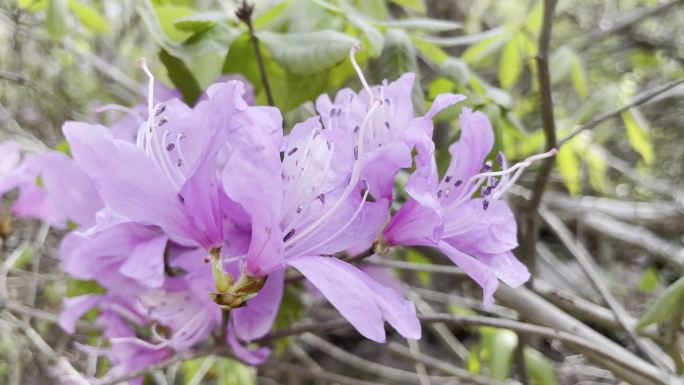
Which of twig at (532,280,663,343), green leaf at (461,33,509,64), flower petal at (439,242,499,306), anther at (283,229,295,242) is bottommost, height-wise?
twig at (532,280,663,343)

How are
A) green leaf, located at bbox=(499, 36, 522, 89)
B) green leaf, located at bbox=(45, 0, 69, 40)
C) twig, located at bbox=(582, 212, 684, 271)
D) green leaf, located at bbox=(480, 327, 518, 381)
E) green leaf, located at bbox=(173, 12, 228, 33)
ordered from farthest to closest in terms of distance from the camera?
twig, located at bbox=(582, 212, 684, 271), green leaf, located at bbox=(499, 36, 522, 89), green leaf, located at bbox=(480, 327, 518, 381), green leaf, located at bbox=(45, 0, 69, 40), green leaf, located at bbox=(173, 12, 228, 33)

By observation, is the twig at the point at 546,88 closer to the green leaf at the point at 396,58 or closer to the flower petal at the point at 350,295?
the green leaf at the point at 396,58

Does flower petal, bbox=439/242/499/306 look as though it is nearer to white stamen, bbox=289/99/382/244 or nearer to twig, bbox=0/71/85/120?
white stamen, bbox=289/99/382/244

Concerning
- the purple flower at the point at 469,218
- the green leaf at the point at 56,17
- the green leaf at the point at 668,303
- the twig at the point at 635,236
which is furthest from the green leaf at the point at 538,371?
the green leaf at the point at 56,17

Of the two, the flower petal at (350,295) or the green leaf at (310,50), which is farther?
the green leaf at (310,50)

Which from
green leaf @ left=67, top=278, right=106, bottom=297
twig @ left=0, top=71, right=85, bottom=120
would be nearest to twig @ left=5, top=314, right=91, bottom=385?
green leaf @ left=67, top=278, right=106, bottom=297

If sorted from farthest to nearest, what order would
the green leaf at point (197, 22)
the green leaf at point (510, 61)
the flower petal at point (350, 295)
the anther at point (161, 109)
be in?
the green leaf at point (510, 61) → the green leaf at point (197, 22) → the anther at point (161, 109) → the flower petal at point (350, 295)

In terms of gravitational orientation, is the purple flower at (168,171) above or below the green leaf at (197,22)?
below

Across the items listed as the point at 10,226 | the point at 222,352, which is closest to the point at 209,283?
the point at 222,352
